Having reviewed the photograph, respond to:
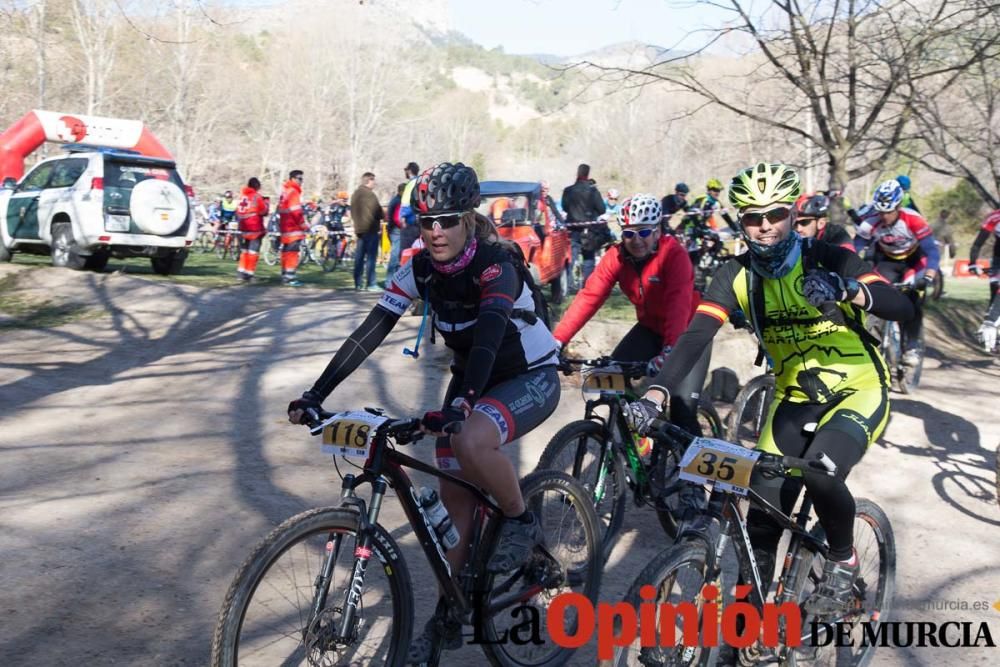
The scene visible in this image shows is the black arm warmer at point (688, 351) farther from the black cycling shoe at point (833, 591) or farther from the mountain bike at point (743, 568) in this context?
the black cycling shoe at point (833, 591)

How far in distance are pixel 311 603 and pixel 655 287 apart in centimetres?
380

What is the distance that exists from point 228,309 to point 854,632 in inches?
417

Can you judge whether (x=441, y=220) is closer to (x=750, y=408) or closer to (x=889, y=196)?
(x=750, y=408)

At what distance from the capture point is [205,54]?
50.8 metres

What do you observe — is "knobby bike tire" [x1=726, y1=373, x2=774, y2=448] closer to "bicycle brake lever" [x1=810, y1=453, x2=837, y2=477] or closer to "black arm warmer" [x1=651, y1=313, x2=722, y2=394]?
"black arm warmer" [x1=651, y1=313, x2=722, y2=394]

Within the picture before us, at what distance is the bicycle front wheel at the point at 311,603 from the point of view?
3.34 metres

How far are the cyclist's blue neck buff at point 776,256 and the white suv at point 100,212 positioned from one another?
14.3 meters

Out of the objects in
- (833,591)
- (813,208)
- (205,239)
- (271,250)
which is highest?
(813,208)

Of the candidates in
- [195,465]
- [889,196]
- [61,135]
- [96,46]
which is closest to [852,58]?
[889,196]

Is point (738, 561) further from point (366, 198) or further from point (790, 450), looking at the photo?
point (366, 198)

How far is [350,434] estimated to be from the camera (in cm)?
376

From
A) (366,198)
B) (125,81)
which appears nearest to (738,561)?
(366,198)

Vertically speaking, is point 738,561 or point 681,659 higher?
point 738,561

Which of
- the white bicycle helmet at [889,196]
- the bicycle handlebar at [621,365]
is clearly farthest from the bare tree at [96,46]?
the bicycle handlebar at [621,365]
